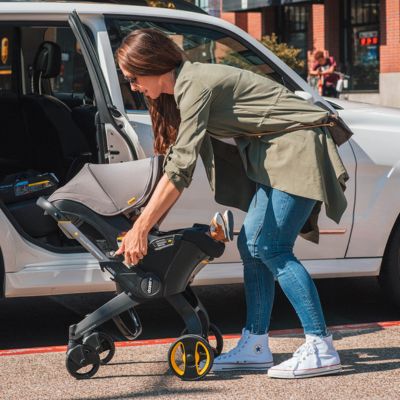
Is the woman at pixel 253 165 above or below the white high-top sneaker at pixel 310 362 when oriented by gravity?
above

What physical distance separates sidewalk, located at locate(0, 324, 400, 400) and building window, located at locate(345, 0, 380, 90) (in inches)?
783

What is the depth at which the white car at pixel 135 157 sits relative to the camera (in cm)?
523

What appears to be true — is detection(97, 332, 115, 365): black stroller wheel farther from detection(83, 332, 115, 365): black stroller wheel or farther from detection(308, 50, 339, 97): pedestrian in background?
detection(308, 50, 339, 97): pedestrian in background

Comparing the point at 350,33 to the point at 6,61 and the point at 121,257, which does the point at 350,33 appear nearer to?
the point at 6,61

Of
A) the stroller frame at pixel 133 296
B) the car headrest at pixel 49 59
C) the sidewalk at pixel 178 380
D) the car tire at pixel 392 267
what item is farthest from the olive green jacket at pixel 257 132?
the car headrest at pixel 49 59

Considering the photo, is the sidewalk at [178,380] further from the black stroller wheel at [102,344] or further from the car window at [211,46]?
the car window at [211,46]

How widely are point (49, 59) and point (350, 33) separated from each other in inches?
785

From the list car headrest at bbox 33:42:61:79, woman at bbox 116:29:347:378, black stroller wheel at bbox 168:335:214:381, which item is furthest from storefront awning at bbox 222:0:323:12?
black stroller wheel at bbox 168:335:214:381

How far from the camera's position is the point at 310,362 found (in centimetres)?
466

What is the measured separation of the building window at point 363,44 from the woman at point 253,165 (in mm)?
20237

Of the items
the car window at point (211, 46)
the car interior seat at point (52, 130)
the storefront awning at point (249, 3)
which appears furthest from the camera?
the storefront awning at point (249, 3)

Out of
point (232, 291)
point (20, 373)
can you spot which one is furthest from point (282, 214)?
point (232, 291)

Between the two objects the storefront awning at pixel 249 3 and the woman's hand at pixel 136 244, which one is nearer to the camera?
the woman's hand at pixel 136 244

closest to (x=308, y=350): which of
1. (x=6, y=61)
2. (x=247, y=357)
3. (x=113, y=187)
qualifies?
(x=247, y=357)
